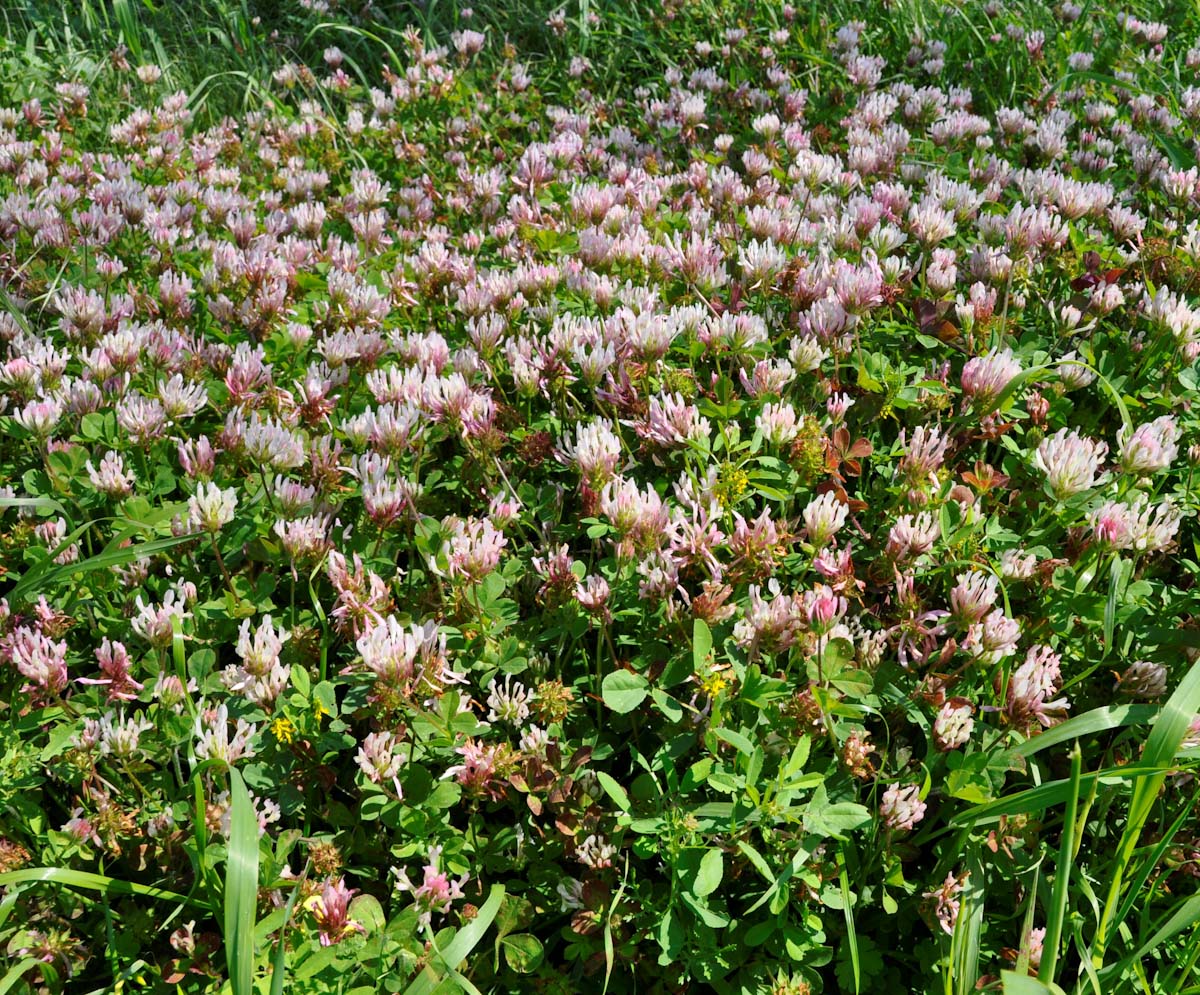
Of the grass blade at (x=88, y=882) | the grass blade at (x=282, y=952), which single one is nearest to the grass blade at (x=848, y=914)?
the grass blade at (x=282, y=952)

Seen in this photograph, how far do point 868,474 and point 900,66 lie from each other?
4.60 m

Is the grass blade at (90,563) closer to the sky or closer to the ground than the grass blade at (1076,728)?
closer to the ground

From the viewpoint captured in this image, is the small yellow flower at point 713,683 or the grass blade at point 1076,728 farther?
the small yellow flower at point 713,683

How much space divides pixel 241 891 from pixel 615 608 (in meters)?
1.01

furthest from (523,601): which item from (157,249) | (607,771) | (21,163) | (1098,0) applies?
(1098,0)

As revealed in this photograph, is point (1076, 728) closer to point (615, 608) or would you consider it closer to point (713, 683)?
point (713, 683)

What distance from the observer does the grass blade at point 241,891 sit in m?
1.76

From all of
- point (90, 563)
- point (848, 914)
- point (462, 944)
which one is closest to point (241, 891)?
point (462, 944)

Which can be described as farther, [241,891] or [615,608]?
[615,608]

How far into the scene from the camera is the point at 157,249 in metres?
4.12

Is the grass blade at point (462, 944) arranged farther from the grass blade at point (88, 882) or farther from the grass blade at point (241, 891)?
the grass blade at point (88, 882)

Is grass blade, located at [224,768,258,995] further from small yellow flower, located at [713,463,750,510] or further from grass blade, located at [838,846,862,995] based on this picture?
small yellow flower, located at [713,463,750,510]

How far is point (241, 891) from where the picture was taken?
1.83 meters

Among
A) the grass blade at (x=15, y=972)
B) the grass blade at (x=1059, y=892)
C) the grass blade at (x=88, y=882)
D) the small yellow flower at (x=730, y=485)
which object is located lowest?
the grass blade at (x=15, y=972)
